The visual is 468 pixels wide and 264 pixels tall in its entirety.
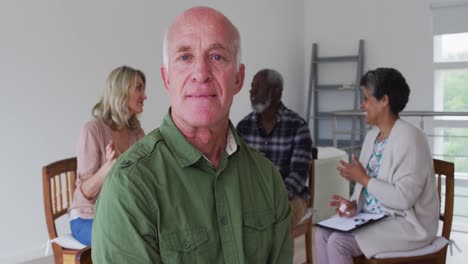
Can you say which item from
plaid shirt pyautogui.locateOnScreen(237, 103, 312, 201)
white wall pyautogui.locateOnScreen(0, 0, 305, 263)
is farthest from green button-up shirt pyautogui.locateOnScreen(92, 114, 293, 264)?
white wall pyautogui.locateOnScreen(0, 0, 305, 263)

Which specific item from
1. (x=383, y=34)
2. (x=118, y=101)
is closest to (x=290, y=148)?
(x=118, y=101)

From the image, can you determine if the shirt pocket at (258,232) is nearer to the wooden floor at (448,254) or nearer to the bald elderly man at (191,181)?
the bald elderly man at (191,181)

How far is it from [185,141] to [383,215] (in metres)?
1.37

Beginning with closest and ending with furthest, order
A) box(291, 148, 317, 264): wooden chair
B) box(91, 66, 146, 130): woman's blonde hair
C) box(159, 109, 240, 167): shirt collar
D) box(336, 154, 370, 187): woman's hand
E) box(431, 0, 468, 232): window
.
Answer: box(159, 109, 240, 167): shirt collar → box(336, 154, 370, 187): woman's hand → box(91, 66, 146, 130): woman's blonde hair → box(291, 148, 317, 264): wooden chair → box(431, 0, 468, 232): window

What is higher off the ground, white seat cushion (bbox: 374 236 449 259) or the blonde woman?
the blonde woman

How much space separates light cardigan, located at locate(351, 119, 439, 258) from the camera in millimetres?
2008

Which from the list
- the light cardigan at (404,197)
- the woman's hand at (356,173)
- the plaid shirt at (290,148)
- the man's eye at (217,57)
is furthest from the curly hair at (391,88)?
the man's eye at (217,57)

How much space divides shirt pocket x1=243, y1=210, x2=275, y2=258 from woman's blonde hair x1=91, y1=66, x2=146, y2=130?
1479 mm

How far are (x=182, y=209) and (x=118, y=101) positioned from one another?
5.24 ft

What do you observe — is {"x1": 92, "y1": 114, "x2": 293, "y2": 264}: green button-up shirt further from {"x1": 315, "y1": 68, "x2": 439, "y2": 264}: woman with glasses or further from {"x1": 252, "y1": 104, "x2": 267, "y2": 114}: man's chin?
{"x1": 252, "y1": 104, "x2": 267, "y2": 114}: man's chin

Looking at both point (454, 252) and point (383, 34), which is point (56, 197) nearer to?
point (454, 252)

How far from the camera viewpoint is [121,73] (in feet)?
8.17

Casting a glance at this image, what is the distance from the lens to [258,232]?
109 cm

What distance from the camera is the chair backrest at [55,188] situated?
2.04m
